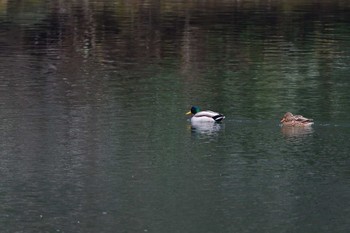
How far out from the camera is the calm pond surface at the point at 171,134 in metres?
30.4

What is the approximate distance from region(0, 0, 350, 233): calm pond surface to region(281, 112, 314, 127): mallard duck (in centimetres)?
33

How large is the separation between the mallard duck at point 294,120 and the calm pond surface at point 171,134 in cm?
33

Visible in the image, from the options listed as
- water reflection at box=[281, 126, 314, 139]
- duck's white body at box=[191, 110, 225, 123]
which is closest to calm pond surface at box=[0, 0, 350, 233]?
water reflection at box=[281, 126, 314, 139]

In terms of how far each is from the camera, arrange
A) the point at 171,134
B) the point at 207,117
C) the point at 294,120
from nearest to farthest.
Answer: the point at 171,134 < the point at 294,120 < the point at 207,117

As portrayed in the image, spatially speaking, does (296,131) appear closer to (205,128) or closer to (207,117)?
(205,128)

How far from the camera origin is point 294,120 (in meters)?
41.3

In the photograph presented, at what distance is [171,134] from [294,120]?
4.32m

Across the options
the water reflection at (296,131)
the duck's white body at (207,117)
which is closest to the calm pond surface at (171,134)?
the water reflection at (296,131)

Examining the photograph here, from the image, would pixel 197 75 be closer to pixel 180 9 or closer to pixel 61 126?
pixel 61 126

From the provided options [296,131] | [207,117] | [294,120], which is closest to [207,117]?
[207,117]

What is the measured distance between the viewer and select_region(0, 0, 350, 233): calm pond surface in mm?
30375

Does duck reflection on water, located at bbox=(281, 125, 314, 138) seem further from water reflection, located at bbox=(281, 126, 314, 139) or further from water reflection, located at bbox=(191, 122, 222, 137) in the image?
water reflection, located at bbox=(191, 122, 222, 137)

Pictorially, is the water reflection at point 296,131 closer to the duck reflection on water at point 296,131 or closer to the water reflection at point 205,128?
the duck reflection on water at point 296,131

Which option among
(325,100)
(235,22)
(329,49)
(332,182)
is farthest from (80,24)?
(332,182)
